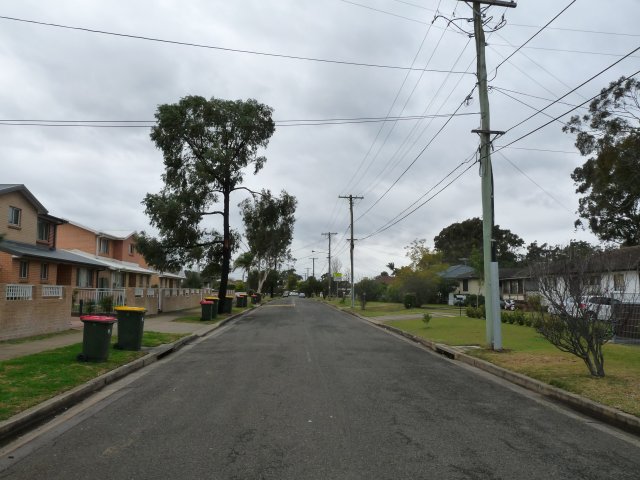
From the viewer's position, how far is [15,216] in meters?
27.0

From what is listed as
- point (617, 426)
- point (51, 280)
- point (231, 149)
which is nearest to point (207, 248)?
point (231, 149)

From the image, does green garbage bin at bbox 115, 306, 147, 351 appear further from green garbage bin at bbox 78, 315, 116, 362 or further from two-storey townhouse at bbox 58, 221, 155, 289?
two-storey townhouse at bbox 58, 221, 155, 289

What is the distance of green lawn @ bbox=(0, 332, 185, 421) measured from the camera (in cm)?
780

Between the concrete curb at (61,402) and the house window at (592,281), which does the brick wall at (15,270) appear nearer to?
the concrete curb at (61,402)

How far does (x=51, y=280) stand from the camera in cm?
2862

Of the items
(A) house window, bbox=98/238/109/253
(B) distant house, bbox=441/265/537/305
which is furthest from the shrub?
(B) distant house, bbox=441/265/537/305

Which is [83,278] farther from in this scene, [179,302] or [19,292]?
[19,292]

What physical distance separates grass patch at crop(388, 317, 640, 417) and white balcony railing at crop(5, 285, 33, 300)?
12788 mm

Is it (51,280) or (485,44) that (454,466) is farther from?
(51,280)

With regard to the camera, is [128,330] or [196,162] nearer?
[128,330]

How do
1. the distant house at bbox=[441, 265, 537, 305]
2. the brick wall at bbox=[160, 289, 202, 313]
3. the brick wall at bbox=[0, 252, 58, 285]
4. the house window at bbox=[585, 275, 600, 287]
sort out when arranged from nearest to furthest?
1. the house window at bbox=[585, 275, 600, 287]
2. the brick wall at bbox=[0, 252, 58, 285]
3. the brick wall at bbox=[160, 289, 202, 313]
4. the distant house at bbox=[441, 265, 537, 305]

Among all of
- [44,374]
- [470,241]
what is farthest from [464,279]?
[44,374]

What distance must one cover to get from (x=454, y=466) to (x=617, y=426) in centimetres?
341

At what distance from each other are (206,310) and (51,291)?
34.3ft
